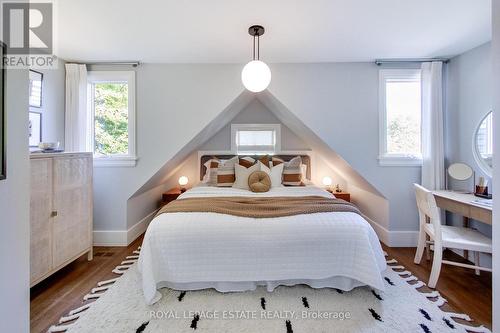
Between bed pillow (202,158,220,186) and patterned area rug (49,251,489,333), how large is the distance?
1.69 meters

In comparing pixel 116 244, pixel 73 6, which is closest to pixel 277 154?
pixel 116 244

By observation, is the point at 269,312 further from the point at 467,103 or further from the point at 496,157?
the point at 467,103

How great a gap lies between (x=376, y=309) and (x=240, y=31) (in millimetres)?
2726

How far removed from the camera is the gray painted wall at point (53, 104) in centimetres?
274

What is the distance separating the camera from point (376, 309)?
6.06ft

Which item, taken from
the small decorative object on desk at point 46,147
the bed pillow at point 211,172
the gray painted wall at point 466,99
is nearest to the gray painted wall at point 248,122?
the bed pillow at point 211,172

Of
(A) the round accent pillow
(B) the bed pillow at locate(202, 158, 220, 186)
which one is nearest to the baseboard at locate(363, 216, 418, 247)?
(A) the round accent pillow

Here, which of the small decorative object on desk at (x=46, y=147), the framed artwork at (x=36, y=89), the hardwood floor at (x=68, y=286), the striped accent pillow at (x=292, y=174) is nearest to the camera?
the hardwood floor at (x=68, y=286)

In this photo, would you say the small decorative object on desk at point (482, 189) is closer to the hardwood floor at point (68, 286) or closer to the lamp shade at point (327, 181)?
the lamp shade at point (327, 181)

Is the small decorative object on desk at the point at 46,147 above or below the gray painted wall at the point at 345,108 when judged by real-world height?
below

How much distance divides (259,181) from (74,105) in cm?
256

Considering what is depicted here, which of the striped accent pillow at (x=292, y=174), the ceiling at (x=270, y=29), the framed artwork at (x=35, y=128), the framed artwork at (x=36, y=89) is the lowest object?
the striped accent pillow at (x=292, y=174)

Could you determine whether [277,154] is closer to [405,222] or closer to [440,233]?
[405,222]

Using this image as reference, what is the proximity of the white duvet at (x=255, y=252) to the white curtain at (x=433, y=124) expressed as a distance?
1.68m
